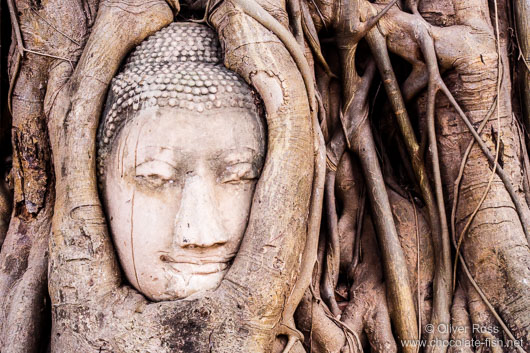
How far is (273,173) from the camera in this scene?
167 cm

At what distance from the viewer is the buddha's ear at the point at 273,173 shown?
1599 mm

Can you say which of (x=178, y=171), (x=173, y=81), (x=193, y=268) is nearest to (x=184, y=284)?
(x=193, y=268)

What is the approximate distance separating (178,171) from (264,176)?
0.27 m

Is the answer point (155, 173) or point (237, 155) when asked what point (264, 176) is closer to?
point (237, 155)

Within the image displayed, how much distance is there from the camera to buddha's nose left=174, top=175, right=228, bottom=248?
159 centimetres

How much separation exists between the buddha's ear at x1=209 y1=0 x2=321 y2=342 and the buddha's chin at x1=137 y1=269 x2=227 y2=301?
0.18 feet

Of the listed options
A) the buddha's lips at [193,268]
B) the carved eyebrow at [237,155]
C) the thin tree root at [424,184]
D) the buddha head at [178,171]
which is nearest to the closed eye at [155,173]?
the buddha head at [178,171]

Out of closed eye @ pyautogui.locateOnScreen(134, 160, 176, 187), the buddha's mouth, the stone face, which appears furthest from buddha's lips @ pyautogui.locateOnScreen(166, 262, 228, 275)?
the stone face

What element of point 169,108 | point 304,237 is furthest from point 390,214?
point 169,108

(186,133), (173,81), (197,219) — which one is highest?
(173,81)

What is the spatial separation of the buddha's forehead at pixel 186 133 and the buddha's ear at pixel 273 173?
0.12 metres

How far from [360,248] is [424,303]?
1.11 feet

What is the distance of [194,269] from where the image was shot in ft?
5.39

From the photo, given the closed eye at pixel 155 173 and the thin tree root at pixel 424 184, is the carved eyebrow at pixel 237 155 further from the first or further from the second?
the thin tree root at pixel 424 184
